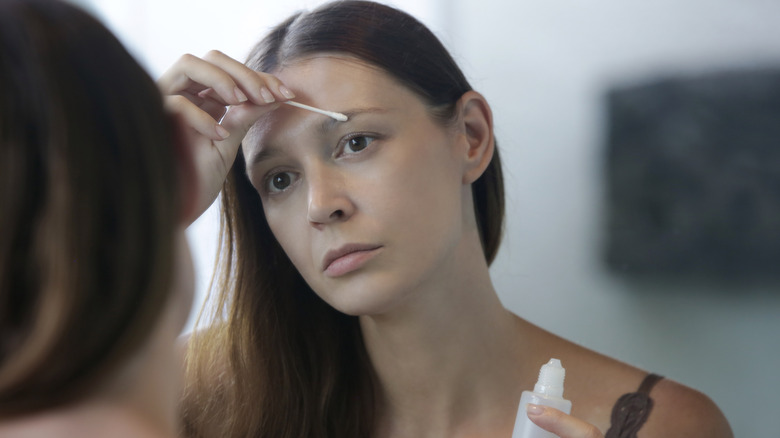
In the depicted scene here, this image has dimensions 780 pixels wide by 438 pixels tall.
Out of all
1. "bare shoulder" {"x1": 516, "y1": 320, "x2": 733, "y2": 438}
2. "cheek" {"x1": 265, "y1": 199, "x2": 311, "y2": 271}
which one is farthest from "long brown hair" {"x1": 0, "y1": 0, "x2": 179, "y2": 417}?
"bare shoulder" {"x1": 516, "y1": 320, "x2": 733, "y2": 438}

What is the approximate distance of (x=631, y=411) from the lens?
3.72 ft

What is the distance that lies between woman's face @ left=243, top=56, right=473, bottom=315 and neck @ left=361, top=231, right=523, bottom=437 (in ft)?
0.30

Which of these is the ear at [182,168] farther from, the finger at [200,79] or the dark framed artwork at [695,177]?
the dark framed artwork at [695,177]

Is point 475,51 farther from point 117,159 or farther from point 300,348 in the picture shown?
point 117,159

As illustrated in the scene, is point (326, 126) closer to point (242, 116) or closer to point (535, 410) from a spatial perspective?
point (242, 116)

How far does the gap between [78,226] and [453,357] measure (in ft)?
2.74

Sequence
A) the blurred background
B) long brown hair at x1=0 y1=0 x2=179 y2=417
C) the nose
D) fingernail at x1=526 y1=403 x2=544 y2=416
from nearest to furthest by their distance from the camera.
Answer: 1. long brown hair at x1=0 y1=0 x2=179 y2=417
2. fingernail at x1=526 y1=403 x2=544 y2=416
3. the nose
4. the blurred background

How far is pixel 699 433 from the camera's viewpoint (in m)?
1.14

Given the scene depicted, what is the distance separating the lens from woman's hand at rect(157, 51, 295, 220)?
1.02 meters

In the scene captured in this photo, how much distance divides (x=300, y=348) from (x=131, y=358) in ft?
2.76

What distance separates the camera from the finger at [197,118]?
103 cm

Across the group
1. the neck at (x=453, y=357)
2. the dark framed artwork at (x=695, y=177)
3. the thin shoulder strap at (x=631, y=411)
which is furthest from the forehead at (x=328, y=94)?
the thin shoulder strap at (x=631, y=411)

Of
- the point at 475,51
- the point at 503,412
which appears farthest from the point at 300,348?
the point at 475,51

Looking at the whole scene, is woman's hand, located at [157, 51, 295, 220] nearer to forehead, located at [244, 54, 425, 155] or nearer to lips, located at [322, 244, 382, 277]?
forehead, located at [244, 54, 425, 155]
